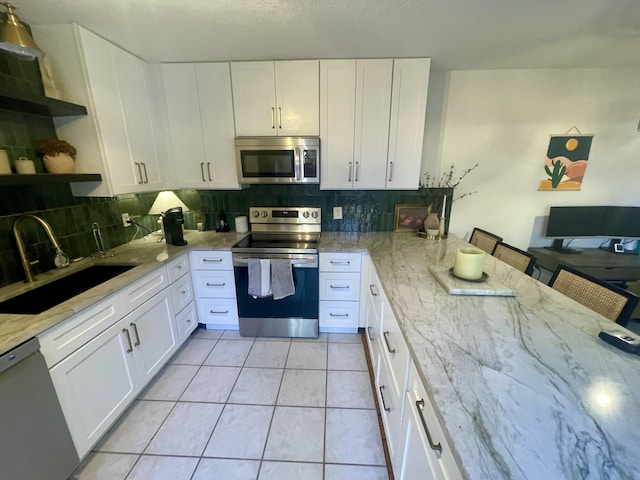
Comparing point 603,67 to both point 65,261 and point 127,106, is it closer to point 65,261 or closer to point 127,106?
point 127,106

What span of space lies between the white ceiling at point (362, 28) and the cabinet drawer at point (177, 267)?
1579mm

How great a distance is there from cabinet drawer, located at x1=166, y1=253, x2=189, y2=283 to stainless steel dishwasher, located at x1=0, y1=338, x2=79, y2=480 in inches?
37.8

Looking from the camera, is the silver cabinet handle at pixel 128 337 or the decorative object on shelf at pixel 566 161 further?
the decorative object on shelf at pixel 566 161

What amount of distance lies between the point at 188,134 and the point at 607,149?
4.04 meters

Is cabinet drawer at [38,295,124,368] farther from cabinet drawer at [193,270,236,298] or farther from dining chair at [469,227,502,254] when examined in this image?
dining chair at [469,227,502,254]

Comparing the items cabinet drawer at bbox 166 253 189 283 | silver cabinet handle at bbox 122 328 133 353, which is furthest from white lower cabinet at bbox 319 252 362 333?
silver cabinet handle at bbox 122 328 133 353

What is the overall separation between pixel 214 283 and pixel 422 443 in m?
2.05

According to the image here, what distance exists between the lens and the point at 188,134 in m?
2.33

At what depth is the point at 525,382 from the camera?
75 centimetres

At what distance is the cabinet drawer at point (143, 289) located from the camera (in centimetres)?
161

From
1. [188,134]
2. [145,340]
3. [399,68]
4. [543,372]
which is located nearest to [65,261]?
[145,340]

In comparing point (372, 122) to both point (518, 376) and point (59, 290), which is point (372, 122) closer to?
point (518, 376)

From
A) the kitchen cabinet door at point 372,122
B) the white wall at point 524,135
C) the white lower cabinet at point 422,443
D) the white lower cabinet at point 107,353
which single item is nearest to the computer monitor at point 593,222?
the white wall at point 524,135

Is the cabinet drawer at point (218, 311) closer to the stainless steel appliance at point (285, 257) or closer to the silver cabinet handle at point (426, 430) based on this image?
the stainless steel appliance at point (285, 257)
